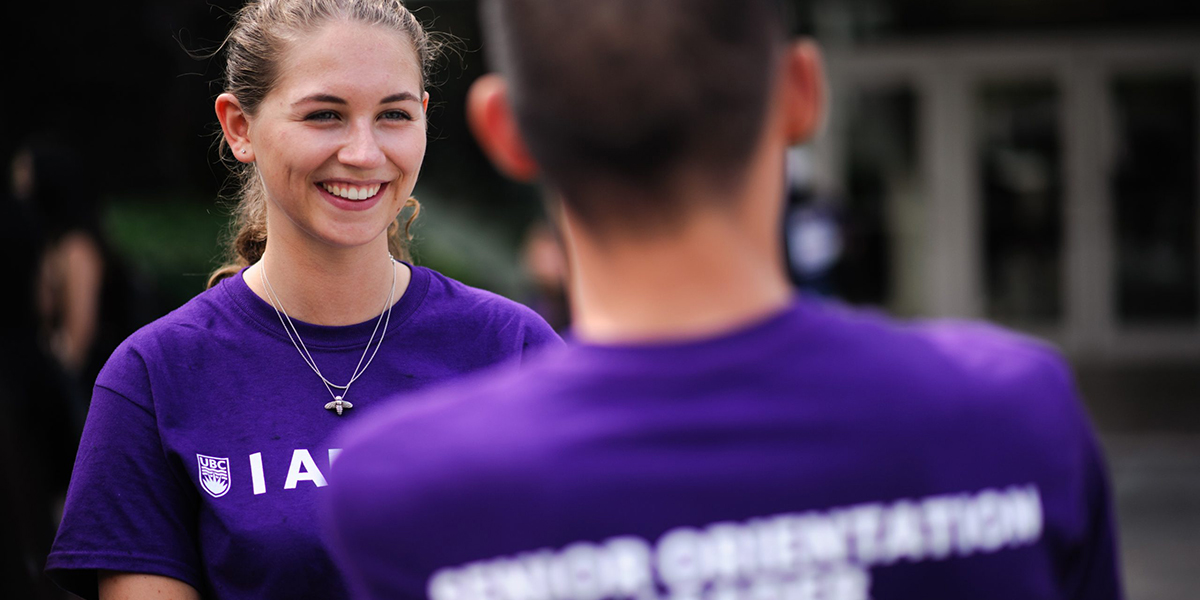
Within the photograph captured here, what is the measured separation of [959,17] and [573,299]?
1258 centimetres

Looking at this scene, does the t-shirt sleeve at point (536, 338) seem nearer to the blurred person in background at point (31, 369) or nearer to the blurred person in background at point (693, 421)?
the blurred person in background at point (693, 421)

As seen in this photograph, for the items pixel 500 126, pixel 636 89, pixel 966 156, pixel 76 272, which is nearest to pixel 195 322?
pixel 500 126

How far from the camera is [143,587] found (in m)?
1.84

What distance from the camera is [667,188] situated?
112cm

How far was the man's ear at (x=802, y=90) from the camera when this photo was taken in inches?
47.2

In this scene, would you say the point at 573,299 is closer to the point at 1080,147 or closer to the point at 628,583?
the point at 628,583

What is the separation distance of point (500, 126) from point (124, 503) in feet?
3.29

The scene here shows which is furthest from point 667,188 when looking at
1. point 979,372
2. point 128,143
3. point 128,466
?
point 128,143

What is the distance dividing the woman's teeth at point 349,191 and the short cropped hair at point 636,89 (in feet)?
3.12

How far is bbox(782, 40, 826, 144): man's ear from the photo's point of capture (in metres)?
1.20

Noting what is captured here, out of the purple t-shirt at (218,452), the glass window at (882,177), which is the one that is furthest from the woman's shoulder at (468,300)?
the glass window at (882,177)

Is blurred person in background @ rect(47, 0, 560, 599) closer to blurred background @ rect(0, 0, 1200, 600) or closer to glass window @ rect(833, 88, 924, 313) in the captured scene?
blurred background @ rect(0, 0, 1200, 600)

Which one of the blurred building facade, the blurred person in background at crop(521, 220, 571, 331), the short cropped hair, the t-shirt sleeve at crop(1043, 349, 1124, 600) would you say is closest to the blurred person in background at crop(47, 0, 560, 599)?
the short cropped hair

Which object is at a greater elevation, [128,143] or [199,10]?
[199,10]
